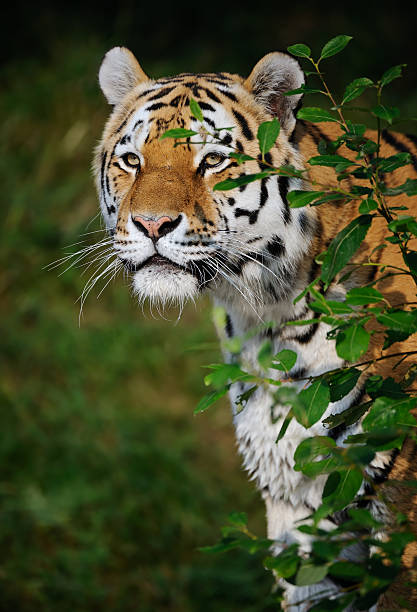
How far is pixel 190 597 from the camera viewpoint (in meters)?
2.67

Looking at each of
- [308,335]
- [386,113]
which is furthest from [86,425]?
[386,113]

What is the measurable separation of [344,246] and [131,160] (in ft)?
2.82

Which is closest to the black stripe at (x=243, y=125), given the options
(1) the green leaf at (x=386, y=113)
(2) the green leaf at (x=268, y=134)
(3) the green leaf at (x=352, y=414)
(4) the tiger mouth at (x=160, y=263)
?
(4) the tiger mouth at (x=160, y=263)

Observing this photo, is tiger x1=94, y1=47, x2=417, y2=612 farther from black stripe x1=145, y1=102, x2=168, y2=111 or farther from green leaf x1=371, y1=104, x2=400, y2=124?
green leaf x1=371, y1=104, x2=400, y2=124

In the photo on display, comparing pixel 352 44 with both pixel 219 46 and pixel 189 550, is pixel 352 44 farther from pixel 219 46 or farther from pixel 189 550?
pixel 189 550

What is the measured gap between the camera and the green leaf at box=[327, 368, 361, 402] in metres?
1.19

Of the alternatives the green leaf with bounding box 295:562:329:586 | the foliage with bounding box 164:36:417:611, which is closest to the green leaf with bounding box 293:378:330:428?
the foliage with bounding box 164:36:417:611

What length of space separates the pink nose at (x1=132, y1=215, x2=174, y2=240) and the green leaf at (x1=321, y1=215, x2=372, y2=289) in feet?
1.83

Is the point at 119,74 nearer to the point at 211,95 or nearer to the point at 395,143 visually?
the point at 211,95

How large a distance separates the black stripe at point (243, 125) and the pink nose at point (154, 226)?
32cm

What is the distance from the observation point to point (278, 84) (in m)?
1.81

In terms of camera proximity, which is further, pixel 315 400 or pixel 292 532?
pixel 292 532

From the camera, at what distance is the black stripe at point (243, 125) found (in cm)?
180

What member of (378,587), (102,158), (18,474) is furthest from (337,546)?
(18,474)
